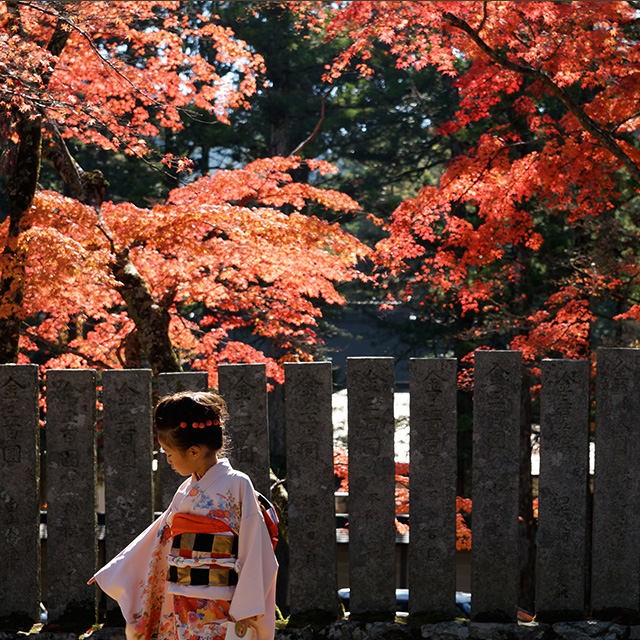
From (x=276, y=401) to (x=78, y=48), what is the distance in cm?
877

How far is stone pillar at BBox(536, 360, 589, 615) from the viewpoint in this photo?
4.68 metres

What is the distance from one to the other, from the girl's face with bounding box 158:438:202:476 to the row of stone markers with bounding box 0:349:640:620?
57.9 inches

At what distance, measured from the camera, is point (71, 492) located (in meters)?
4.69

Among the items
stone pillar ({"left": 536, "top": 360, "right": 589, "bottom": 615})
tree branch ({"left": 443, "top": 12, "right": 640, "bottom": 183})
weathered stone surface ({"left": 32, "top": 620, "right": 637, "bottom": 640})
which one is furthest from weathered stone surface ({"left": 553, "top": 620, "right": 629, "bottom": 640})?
tree branch ({"left": 443, "top": 12, "right": 640, "bottom": 183})

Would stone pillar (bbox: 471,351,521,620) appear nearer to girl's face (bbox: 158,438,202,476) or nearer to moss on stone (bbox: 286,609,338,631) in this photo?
moss on stone (bbox: 286,609,338,631)

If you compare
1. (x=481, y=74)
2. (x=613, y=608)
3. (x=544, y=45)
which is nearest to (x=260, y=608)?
(x=613, y=608)

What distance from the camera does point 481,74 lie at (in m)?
7.59

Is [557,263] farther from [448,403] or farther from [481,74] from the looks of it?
[448,403]

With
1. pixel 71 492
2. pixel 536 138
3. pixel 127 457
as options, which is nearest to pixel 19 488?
pixel 71 492

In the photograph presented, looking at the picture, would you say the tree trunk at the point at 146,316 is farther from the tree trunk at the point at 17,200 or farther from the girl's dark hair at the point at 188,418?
the girl's dark hair at the point at 188,418

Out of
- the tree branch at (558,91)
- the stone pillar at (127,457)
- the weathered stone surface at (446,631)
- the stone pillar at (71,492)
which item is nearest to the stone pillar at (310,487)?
the weathered stone surface at (446,631)

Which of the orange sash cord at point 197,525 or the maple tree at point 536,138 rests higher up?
the maple tree at point 536,138

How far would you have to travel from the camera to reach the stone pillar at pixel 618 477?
471 centimetres

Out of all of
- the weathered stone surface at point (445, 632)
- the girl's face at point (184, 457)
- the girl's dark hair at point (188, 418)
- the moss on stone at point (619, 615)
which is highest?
the girl's dark hair at point (188, 418)
